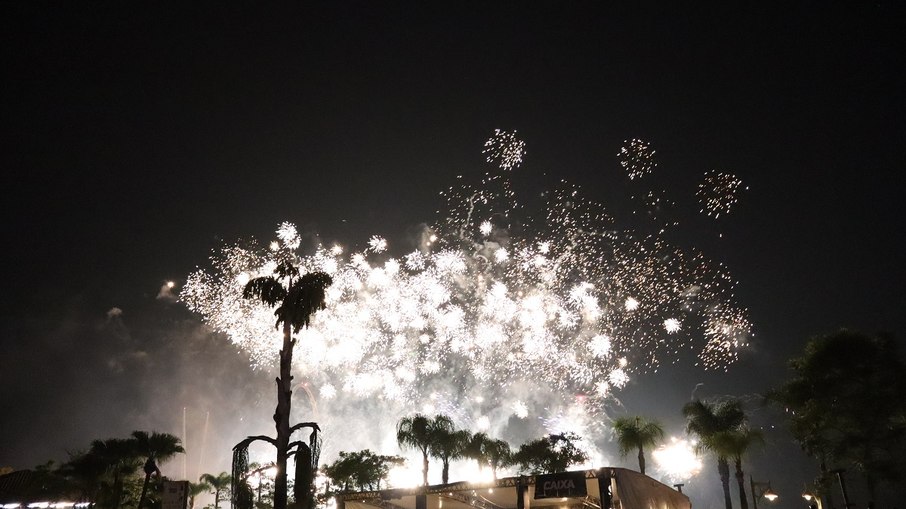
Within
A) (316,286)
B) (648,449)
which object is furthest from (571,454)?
(316,286)

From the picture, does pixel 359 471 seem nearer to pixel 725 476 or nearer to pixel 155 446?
pixel 155 446

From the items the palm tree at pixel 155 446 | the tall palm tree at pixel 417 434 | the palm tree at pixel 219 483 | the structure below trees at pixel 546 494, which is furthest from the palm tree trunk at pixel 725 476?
the palm tree at pixel 219 483

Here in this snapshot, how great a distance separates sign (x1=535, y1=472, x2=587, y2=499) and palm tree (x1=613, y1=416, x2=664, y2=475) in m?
25.2

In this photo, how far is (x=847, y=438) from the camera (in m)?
33.0

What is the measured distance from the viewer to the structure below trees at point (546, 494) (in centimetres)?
1956

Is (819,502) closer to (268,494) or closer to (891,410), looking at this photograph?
(891,410)

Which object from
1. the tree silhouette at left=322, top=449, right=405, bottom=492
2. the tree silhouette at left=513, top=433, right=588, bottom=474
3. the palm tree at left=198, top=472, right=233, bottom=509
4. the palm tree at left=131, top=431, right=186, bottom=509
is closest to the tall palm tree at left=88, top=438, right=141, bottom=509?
the palm tree at left=131, top=431, right=186, bottom=509

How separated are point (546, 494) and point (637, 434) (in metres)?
26.0

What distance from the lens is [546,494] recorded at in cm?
2003

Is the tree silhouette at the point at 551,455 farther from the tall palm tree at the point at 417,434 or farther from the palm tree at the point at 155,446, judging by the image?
the palm tree at the point at 155,446

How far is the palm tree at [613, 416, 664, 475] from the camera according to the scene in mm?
43344

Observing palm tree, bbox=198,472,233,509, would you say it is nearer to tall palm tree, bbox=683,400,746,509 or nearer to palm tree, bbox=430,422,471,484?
palm tree, bbox=430,422,471,484

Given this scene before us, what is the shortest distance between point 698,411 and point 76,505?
137 ft

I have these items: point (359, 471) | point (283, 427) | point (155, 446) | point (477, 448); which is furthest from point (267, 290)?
point (477, 448)
